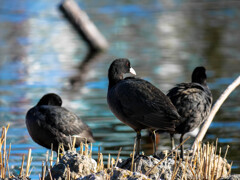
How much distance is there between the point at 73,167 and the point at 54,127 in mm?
2046

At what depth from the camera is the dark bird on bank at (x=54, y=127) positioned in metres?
7.99

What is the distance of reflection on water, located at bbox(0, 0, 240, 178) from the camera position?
429 inches

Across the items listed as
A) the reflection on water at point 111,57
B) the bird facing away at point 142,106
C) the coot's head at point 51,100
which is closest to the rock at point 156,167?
the bird facing away at point 142,106

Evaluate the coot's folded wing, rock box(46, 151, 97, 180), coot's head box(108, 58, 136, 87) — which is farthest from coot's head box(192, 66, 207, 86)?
rock box(46, 151, 97, 180)

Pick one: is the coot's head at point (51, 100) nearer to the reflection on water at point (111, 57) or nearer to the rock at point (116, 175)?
the reflection on water at point (111, 57)

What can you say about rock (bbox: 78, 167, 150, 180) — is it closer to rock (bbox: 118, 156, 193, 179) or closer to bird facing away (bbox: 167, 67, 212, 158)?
rock (bbox: 118, 156, 193, 179)

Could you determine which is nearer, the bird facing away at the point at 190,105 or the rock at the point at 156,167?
the rock at the point at 156,167

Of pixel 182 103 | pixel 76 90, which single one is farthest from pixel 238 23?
pixel 182 103

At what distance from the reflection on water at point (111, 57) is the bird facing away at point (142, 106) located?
7.52ft

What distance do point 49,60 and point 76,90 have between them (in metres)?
5.34

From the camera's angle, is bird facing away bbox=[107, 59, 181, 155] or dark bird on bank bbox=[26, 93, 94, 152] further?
dark bird on bank bbox=[26, 93, 94, 152]

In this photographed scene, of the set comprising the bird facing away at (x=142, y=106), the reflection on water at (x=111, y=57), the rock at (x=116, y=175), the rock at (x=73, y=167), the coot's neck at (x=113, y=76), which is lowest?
the rock at (x=116, y=175)

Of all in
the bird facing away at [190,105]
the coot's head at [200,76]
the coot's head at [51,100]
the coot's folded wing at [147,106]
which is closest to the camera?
the coot's folded wing at [147,106]

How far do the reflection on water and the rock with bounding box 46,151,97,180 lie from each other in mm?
1980
